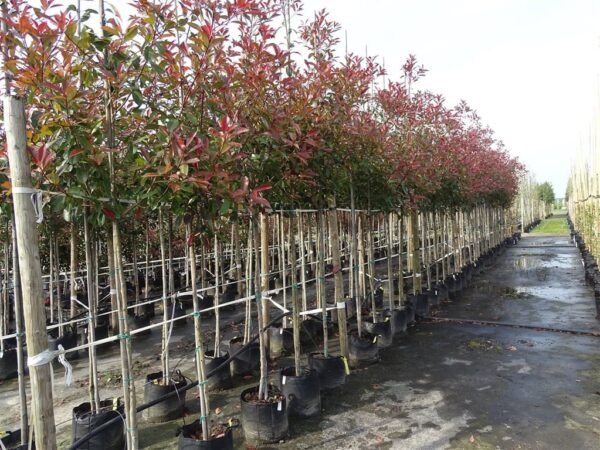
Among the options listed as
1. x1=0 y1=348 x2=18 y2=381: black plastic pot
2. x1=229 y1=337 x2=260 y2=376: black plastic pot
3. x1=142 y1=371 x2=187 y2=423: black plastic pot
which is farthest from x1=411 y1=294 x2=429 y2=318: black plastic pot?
x1=0 y1=348 x2=18 y2=381: black plastic pot

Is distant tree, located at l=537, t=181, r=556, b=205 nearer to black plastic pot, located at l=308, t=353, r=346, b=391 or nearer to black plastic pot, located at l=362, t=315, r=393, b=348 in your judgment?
black plastic pot, located at l=362, t=315, r=393, b=348

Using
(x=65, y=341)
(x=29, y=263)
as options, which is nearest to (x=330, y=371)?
(x=29, y=263)

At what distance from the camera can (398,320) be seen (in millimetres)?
6930

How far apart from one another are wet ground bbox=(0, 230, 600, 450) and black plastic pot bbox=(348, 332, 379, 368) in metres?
0.16

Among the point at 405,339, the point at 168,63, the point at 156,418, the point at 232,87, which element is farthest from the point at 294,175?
the point at 405,339

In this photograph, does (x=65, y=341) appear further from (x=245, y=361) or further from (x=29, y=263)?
(x=29, y=263)

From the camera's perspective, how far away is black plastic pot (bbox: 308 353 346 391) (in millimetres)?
4750

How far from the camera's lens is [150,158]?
2.52 metres

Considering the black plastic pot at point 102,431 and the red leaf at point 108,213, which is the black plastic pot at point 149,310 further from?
the red leaf at point 108,213

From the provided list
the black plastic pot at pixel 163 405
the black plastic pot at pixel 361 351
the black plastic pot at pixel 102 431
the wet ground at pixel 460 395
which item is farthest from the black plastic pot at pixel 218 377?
the black plastic pot at pixel 361 351

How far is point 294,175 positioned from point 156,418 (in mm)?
2740

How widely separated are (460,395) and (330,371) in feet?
4.56

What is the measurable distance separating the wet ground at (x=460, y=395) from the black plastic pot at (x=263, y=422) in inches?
4.2

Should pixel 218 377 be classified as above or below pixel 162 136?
below
